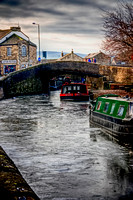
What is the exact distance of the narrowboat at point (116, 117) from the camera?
14.5 meters

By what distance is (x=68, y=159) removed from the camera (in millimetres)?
11977

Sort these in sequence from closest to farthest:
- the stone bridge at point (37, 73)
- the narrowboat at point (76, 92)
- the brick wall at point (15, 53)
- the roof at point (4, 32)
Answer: the narrowboat at point (76, 92)
the stone bridge at point (37, 73)
the brick wall at point (15, 53)
the roof at point (4, 32)

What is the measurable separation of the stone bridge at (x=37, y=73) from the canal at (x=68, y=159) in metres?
16.9

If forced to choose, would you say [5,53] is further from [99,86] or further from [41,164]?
[41,164]

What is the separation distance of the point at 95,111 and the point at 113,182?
A: 9.32 metres

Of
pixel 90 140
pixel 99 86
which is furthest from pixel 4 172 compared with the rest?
pixel 99 86

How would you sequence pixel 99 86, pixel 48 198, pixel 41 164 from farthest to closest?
pixel 99 86, pixel 41 164, pixel 48 198

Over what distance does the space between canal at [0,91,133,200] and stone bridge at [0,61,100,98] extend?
16.9 metres

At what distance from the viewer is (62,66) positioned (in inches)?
1570

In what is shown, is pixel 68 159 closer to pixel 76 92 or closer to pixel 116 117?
pixel 116 117

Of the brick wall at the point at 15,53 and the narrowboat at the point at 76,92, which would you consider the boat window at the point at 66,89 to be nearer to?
the narrowboat at the point at 76,92

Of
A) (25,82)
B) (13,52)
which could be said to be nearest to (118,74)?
(25,82)

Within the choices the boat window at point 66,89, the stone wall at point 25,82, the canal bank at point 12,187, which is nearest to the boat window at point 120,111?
the canal bank at point 12,187

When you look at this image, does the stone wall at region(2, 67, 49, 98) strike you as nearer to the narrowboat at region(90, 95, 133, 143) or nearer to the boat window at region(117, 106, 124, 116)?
the narrowboat at region(90, 95, 133, 143)
